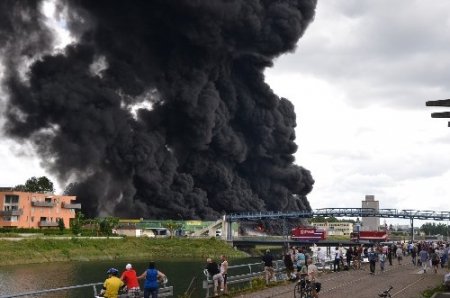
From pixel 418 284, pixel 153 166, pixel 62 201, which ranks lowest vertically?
pixel 418 284

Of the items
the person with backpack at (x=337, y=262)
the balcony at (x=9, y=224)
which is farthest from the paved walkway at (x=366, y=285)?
the balcony at (x=9, y=224)

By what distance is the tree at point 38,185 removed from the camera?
149 metres

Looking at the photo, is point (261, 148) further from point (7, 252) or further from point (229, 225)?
Answer: point (7, 252)

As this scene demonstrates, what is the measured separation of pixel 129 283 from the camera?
20422mm

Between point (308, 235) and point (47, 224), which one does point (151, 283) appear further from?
point (47, 224)

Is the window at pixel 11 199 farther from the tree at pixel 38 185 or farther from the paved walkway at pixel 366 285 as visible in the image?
the paved walkway at pixel 366 285

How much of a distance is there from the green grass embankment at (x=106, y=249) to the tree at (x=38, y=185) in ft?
175

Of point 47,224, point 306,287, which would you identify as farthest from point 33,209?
point 306,287

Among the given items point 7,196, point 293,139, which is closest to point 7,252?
point 7,196

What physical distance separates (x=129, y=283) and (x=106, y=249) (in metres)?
72.5

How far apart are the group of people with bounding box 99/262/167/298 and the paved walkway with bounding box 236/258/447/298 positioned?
7236 mm

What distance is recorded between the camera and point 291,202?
165625mm

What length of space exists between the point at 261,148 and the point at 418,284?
395 feet

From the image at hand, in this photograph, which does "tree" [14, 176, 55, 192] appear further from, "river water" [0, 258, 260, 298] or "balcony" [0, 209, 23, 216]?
"river water" [0, 258, 260, 298]
